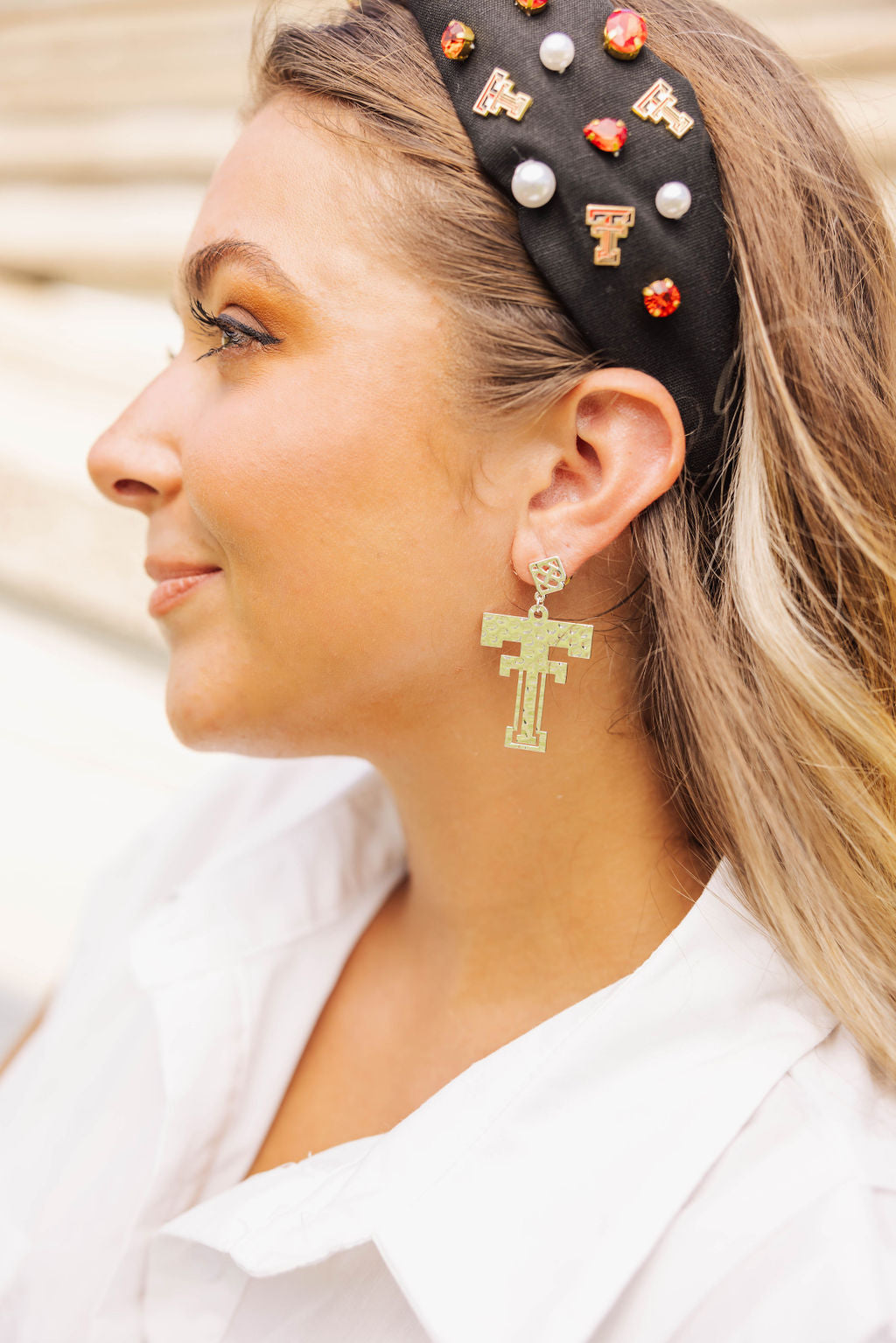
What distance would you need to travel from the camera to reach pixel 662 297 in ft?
3.77

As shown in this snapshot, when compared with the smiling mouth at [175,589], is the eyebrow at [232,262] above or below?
above

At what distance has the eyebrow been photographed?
120 cm

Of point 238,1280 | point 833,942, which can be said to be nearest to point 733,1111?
point 833,942

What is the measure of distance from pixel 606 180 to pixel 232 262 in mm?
467

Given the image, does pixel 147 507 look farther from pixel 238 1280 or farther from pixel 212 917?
pixel 238 1280

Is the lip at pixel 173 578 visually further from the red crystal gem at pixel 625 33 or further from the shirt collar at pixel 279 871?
the red crystal gem at pixel 625 33

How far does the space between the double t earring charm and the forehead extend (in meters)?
0.40

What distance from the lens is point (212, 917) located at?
1.62 m

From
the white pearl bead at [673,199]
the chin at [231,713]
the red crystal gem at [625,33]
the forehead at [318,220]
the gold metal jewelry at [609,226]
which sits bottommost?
the chin at [231,713]

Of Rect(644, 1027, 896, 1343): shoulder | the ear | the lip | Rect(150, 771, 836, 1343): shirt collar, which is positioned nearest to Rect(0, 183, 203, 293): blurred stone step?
the lip

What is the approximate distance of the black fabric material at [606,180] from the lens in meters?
1.13

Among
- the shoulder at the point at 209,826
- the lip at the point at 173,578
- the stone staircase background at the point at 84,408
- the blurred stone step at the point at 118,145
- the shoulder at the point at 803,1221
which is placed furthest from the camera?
the blurred stone step at the point at 118,145

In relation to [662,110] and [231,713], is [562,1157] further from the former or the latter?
[662,110]

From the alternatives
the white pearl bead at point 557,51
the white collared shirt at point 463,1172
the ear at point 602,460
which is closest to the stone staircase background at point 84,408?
the white collared shirt at point 463,1172
